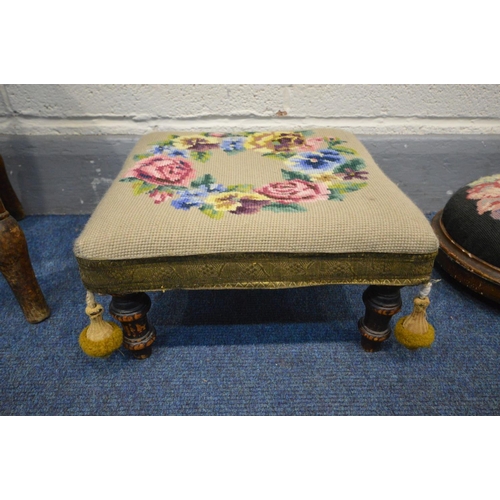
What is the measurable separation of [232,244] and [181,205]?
14 cm

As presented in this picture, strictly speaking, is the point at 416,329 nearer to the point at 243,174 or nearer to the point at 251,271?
the point at 251,271

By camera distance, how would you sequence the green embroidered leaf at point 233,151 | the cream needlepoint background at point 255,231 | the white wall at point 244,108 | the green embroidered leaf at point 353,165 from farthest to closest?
the white wall at point 244,108
the green embroidered leaf at point 233,151
the green embroidered leaf at point 353,165
the cream needlepoint background at point 255,231

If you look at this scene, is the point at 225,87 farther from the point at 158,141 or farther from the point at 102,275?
the point at 102,275

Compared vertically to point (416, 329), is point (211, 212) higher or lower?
higher

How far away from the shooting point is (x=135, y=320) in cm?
86

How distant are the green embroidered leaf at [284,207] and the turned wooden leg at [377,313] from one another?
0.78 ft

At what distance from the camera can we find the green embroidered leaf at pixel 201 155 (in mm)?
1003

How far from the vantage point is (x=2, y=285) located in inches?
46.8

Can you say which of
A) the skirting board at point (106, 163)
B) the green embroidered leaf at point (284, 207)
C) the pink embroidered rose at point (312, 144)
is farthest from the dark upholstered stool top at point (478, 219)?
the green embroidered leaf at point (284, 207)

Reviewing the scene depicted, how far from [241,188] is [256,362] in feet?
1.30

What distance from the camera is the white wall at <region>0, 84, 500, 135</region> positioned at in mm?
1332

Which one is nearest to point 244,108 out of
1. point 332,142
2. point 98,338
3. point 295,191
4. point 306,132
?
point 306,132

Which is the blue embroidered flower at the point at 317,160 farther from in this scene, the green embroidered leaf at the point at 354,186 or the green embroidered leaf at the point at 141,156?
the green embroidered leaf at the point at 141,156

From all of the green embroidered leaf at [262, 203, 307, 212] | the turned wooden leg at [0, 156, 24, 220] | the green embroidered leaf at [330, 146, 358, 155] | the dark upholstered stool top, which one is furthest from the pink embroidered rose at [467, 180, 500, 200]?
the turned wooden leg at [0, 156, 24, 220]
